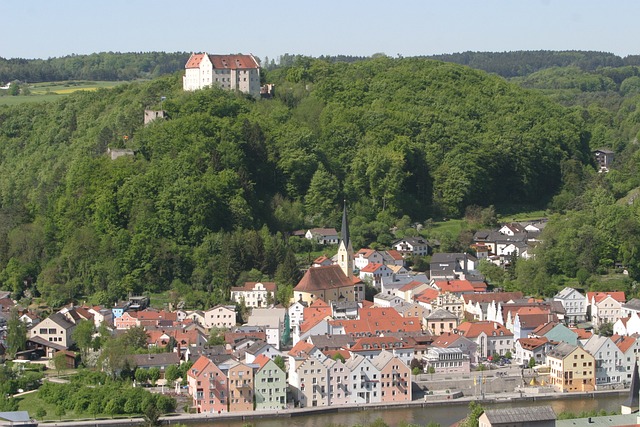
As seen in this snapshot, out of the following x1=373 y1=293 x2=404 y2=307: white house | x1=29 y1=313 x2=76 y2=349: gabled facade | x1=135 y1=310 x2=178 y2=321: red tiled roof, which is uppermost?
x1=373 y1=293 x2=404 y2=307: white house

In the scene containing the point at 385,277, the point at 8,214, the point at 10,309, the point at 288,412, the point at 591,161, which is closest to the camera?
the point at 288,412

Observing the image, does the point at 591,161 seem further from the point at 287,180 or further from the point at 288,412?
the point at 288,412

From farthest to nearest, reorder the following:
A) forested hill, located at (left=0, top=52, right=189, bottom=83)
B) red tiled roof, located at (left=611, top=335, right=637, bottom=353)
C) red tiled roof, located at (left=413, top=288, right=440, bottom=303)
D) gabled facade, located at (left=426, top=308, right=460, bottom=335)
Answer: forested hill, located at (left=0, top=52, right=189, bottom=83) < red tiled roof, located at (left=413, top=288, right=440, bottom=303) < gabled facade, located at (left=426, top=308, right=460, bottom=335) < red tiled roof, located at (left=611, top=335, right=637, bottom=353)

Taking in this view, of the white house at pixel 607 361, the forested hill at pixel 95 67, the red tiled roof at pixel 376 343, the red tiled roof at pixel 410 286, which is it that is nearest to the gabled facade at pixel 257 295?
the red tiled roof at pixel 410 286

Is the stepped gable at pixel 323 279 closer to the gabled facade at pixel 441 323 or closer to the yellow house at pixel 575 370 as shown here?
the gabled facade at pixel 441 323

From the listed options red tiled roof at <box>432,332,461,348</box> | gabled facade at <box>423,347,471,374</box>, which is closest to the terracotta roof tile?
red tiled roof at <box>432,332,461,348</box>

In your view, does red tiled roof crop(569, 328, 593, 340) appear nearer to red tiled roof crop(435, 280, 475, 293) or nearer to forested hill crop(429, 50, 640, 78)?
red tiled roof crop(435, 280, 475, 293)

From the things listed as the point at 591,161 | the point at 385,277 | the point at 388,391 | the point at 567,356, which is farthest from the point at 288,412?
the point at 591,161
